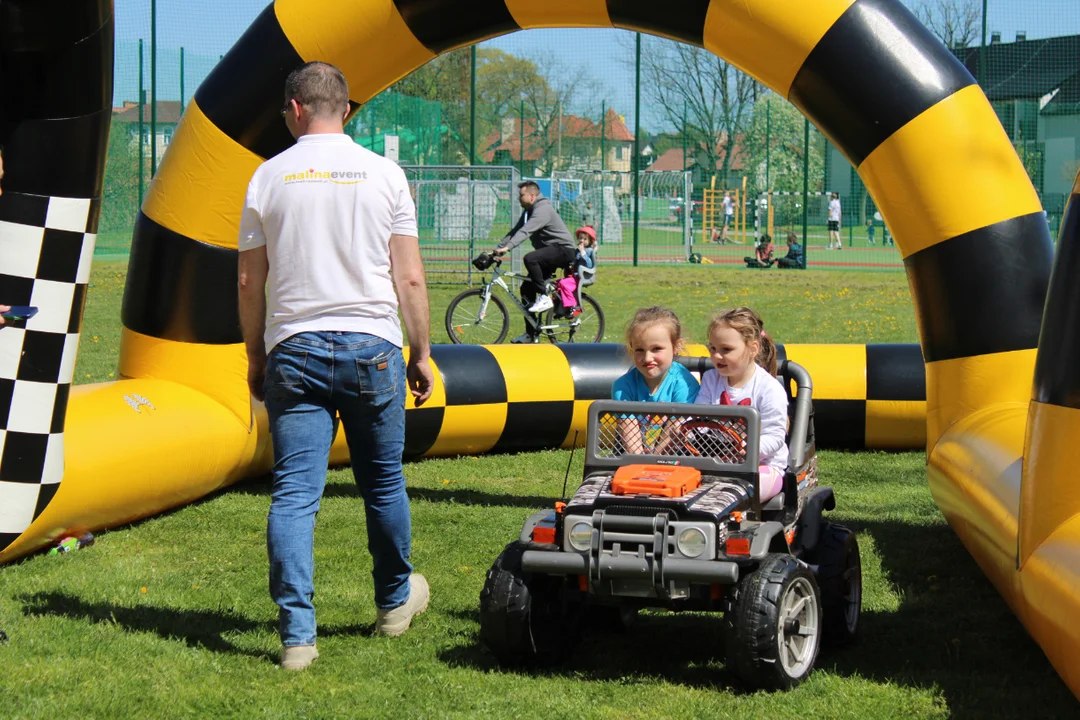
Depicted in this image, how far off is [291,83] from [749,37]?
2404mm

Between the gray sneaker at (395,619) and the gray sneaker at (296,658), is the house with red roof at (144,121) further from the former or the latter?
the gray sneaker at (296,658)

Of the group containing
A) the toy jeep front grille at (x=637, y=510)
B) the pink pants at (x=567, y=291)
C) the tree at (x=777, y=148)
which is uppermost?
the tree at (x=777, y=148)

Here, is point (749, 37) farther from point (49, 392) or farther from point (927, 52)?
point (49, 392)

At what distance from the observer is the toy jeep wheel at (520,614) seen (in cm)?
Answer: 358

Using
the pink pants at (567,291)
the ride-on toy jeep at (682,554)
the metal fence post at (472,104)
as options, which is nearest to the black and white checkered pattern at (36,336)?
the ride-on toy jeep at (682,554)

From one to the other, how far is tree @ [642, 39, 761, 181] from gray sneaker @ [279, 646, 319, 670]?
21.4 meters

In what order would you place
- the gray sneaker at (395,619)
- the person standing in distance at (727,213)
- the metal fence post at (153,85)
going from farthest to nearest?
1. the person standing in distance at (727,213)
2. the metal fence post at (153,85)
3. the gray sneaker at (395,619)

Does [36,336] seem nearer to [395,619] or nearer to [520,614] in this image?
[395,619]

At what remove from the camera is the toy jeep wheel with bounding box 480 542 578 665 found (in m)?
3.58

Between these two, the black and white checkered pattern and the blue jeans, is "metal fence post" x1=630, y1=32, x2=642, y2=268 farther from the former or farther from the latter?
the blue jeans

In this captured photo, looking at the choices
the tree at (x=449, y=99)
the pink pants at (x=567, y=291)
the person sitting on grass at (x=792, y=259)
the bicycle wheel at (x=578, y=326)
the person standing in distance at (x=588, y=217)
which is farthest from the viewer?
the person standing in distance at (x=588, y=217)

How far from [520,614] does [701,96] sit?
27.2 metres

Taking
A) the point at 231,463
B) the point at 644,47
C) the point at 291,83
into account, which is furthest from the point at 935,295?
the point at 644,47

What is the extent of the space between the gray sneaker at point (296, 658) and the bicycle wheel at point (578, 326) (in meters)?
8.71
